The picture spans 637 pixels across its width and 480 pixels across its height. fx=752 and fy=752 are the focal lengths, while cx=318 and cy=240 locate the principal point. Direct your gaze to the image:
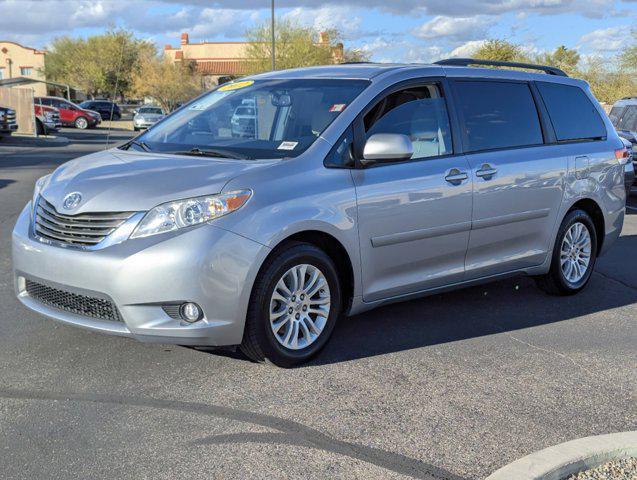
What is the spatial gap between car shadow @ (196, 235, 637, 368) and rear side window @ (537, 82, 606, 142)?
4.71 feet

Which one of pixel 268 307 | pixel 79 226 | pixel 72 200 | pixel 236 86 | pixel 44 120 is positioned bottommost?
pixel 268 307

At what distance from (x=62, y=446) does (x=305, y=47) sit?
48.0m

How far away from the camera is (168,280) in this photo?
4.12 metres

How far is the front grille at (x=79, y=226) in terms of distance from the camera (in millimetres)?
4254

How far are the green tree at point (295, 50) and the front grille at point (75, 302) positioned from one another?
44888mm

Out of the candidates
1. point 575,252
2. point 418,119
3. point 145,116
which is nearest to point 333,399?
point 418,119

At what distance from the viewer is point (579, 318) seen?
20.0 feet

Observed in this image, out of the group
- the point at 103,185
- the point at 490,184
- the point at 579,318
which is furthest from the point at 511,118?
the point at 103,185

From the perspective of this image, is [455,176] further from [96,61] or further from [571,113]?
[96,61]

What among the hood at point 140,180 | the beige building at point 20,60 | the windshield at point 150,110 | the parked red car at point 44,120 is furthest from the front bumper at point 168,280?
the beige building at point 20,60

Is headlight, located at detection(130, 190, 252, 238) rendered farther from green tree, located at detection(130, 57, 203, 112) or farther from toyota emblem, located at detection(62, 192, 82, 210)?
green tree, located at detection(130, 57, 203, 112)

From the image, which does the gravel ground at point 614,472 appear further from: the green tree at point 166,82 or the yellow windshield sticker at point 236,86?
the green tree at point 166,82

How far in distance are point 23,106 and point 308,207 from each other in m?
29.2

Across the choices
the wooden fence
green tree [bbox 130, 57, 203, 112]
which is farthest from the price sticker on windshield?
green tree [bbox 130, 57, 203, 112]
